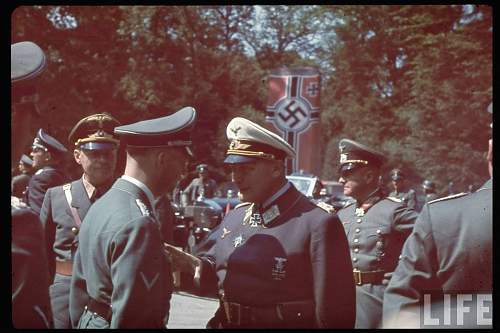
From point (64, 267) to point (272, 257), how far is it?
1.78 meters

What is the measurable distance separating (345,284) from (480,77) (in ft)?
70.8

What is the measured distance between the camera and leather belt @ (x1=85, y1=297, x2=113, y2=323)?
3592 millimetres

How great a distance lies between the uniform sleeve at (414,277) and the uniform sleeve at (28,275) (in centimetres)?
154

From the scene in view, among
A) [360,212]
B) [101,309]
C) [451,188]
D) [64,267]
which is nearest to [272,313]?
[101,309]

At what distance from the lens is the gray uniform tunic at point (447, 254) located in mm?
3322

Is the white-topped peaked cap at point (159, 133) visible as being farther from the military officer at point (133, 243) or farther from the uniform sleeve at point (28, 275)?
the uniform sleeve at point (28, 275)

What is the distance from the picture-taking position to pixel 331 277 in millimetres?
4070

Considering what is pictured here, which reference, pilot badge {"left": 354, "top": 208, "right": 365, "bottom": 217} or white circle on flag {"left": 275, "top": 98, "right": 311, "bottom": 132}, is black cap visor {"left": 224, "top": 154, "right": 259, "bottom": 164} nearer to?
pilot badge {"left": 354, "top": 208, "right": 365, "bottom": 217}

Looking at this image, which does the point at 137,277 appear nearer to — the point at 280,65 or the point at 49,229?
the point at 49,229

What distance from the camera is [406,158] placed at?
32031mm

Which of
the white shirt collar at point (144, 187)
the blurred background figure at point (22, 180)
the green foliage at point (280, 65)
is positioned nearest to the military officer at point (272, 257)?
the white shirt collar at point (144, 187)

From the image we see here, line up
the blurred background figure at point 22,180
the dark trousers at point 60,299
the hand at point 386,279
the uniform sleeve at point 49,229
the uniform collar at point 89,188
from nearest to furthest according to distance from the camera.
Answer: the dark trousers at point 60,299 < the uniform sleeve at point 49,229 < the uniform collar at point 89,188 < the hand at point 386,279 < the blurred background figure at point 22,180

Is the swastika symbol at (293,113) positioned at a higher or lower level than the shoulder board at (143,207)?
higher

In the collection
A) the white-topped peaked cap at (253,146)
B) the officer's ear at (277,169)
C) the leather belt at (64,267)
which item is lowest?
the leather belt at (64,267)
